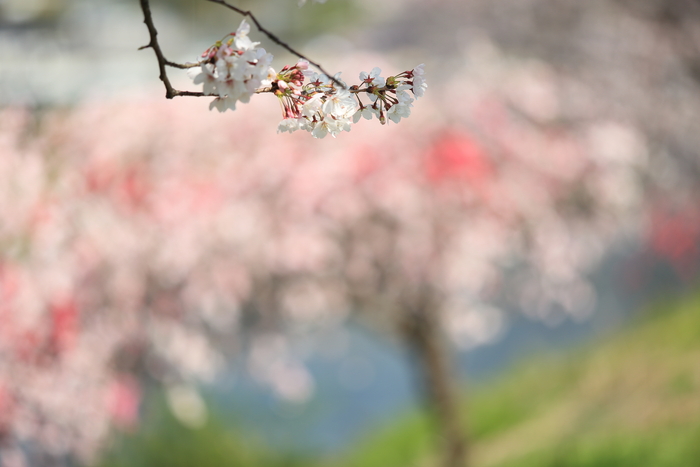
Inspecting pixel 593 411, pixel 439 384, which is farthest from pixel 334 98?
pixel 593 411

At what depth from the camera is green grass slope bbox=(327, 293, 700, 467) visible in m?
2.15

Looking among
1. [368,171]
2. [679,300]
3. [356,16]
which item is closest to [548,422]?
[679,300]

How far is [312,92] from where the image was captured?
565 millimetres

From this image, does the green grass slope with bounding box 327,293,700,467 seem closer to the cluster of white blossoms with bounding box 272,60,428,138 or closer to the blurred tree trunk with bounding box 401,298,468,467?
the blurred tree trunk with bounding box 401,298,468,467

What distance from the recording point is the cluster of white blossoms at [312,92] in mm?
514

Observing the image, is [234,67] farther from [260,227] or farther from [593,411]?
[593,411]

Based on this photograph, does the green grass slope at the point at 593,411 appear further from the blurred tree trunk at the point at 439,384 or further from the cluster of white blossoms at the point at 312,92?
the cluster of white blossoms at the point at 312,92

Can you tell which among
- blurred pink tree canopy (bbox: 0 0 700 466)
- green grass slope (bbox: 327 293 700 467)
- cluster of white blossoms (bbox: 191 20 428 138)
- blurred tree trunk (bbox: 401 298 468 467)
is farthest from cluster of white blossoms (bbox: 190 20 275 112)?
green grass slope (bbox: 327 293 700 467)

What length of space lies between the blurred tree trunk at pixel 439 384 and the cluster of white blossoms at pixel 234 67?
183 centimetres

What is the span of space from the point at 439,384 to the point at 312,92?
6.49 feet

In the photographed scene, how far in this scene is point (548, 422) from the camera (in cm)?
263

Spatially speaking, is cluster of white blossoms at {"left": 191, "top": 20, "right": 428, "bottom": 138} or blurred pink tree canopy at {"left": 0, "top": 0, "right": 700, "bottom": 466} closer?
cluster of white blossoms at {"left": 191, "top": 20, "right": 428, "bottom": 138}

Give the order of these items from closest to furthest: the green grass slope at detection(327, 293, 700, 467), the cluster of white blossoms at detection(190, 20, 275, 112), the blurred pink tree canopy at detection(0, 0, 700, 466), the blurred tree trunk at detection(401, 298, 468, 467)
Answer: the cluster of white blossoms at detection(190, 20, 275, 112) < the blurred pink tree canopy at detection(0, 0, 700, 466) < the green grass slope at detection(327, 293, 700, 467) < the blurred tree trunk at detection(401, 298, 468, 467)

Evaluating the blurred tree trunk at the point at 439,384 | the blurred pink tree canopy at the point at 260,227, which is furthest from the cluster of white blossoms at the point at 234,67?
the blurred tree trunk at the point at 439,384
